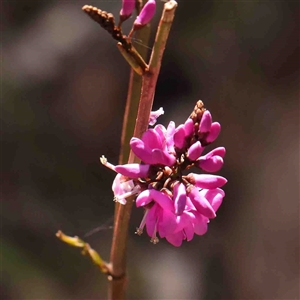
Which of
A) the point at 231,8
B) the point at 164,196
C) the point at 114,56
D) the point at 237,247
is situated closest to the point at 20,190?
the point at 114,56

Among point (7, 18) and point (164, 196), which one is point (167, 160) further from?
point (7, 18)

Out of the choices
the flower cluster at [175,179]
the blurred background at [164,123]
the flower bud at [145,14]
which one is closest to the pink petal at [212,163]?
the flower cluster at [175,179]

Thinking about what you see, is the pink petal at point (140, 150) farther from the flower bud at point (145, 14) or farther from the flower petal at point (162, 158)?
the flower bud at point (145, 14)

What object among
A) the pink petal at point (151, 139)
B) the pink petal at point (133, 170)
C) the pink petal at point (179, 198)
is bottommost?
the pink petal at point (179, 198)

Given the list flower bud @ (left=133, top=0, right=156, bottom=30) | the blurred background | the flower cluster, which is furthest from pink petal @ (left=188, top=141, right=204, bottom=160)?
the blurred background

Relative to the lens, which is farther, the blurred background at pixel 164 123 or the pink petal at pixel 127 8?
the blurred background at pixel 164 123

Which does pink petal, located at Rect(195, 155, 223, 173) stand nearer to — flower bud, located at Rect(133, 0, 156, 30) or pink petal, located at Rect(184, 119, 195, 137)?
pink petal, located at Rect(184, 119, 195, 137)
